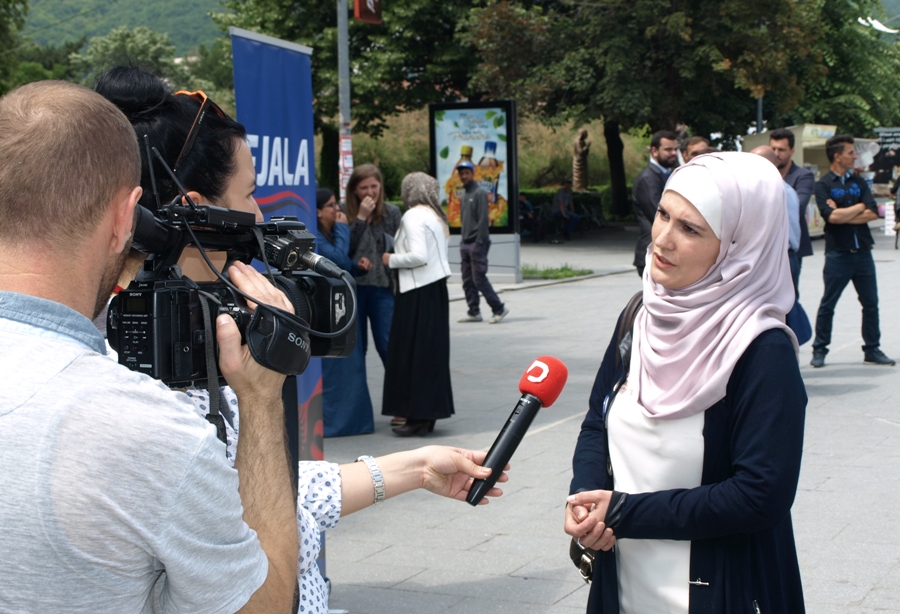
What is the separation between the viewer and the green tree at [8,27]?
22.2 metres

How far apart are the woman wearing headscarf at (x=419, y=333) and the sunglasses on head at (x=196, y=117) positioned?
16.4 ft

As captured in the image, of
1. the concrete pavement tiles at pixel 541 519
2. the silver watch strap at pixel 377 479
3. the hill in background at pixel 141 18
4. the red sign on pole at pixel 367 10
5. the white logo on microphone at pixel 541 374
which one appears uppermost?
the hill in background at pixel 141 18

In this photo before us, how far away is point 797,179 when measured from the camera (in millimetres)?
8336

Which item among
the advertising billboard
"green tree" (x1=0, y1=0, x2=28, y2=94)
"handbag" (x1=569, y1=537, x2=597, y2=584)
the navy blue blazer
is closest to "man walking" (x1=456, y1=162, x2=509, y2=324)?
the advertising billboard

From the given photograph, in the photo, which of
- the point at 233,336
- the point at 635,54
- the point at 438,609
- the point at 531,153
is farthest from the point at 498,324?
the point at 531,153

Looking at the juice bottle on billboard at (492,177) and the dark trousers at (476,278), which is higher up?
the juice bottle on billboard at (492,177)

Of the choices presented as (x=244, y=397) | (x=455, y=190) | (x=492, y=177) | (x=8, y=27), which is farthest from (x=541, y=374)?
(x=8, y=27)

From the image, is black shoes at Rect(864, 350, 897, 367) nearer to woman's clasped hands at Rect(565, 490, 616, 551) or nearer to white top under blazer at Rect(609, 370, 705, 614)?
white top under blazer at Rect(609, 370, 705, 614)

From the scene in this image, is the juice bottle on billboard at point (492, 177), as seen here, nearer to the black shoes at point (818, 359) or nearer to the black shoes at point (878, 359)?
the black shoes at point (818, 359)

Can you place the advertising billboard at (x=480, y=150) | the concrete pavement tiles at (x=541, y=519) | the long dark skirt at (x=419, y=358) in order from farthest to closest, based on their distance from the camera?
the advertising billboard at (x=480, y=150), the long dark skirt at (x=419, y=358), the concrete pavement tiles at (x=541, y=519)

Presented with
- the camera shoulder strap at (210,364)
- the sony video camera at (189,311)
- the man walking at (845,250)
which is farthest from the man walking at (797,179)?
the camera shoulder strap at (210,364)

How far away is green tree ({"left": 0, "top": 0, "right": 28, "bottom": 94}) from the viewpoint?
22219mm

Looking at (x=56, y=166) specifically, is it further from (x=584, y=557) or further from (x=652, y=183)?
(x=652, y=183)

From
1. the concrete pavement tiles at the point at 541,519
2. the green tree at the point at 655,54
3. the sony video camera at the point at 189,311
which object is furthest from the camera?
the green tree at the point at 655,54
